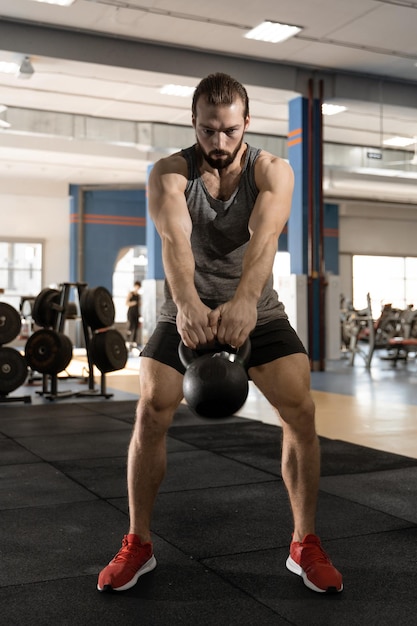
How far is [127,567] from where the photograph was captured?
173 cm

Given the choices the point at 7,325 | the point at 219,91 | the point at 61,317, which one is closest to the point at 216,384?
the point at 219,91

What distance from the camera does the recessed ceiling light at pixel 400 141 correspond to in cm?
1049

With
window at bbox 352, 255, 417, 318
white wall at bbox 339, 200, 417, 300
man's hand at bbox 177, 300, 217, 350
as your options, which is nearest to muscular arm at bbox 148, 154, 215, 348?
man's hand at bbox 177, 300, 217, 350

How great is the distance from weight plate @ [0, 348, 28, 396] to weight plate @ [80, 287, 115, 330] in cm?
61

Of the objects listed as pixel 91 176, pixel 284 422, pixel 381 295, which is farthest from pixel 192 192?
pixel 381 295

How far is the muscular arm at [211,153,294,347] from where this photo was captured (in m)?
1.57

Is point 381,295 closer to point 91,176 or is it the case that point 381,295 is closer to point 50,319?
point 91,176

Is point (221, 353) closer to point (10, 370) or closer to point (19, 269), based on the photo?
point (10, 370)

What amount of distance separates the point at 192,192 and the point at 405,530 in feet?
4.09

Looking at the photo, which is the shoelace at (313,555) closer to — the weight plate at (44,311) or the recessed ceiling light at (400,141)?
the weight plate at (44,311)

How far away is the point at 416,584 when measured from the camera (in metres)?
1.76

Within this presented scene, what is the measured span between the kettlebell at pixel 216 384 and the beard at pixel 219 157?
469 millimetres

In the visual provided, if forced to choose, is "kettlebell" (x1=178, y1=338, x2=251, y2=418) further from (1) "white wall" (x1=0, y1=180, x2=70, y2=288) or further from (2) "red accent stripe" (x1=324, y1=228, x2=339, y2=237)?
(2) "red accent stripe" (x1=324, y1=228, x2=339, y2=237)

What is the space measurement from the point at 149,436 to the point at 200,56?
633 centimetres
